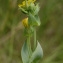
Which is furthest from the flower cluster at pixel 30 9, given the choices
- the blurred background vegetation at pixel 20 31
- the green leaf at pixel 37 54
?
the blurred background vegetation at pixel 20 31

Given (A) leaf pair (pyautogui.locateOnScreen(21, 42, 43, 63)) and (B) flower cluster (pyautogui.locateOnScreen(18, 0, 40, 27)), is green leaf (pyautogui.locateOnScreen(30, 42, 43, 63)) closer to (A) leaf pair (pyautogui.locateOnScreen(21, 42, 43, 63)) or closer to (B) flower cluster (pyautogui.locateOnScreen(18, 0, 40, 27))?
(A) leaf pair (pyautogui.locateOnScreen(21, 42, 43, 63))

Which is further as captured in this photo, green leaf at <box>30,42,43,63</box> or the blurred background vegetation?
the blurred background vegetation

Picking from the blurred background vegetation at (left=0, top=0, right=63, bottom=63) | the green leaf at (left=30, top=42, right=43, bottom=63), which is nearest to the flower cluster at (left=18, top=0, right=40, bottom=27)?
the green leaf at (left=30, top=42, right=43, bottom=63)

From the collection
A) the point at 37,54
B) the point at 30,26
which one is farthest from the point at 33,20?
the point at 37,54

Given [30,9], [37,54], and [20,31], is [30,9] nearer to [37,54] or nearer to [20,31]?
[37,54]

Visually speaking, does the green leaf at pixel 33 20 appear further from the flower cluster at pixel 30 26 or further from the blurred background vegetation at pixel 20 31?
the blurred background vegetation at pixel 20 31

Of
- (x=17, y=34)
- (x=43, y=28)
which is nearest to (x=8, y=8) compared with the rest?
(x=17, y=34)

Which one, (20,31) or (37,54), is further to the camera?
(20,31)

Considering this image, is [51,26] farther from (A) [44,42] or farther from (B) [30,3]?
(B) [30,3]

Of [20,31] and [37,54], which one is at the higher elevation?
[20,31]
